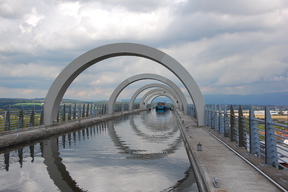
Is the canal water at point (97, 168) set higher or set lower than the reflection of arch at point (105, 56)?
lower

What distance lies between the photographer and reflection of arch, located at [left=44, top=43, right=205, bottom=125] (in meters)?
16.0

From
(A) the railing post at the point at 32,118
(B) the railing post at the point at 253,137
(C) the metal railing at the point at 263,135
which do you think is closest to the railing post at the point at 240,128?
(C) the metal railing at the point at 263,135

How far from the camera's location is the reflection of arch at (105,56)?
16.0 m

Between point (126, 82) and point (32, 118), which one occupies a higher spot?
point (126, 82)

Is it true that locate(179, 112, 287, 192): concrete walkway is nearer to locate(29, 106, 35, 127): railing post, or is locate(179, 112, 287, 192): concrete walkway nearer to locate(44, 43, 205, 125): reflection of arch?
locate(44, 43, 205, 125): reflection of arch

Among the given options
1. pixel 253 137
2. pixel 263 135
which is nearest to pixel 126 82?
pixel 253 137

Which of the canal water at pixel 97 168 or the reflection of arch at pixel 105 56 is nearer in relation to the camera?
the canal water at pixel 97 168

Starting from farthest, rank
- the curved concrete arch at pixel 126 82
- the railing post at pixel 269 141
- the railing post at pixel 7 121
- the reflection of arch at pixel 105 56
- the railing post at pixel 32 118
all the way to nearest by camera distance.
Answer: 1. the curved concrete arch at pixel 126 82
2. the reflection of arch at pixel 105 56
3. the railing post at pixel 32 118
4. the railing post at pixel 7 121
5. the railing post at pixel 269 141

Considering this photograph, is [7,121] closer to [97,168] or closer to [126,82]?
[97,168]

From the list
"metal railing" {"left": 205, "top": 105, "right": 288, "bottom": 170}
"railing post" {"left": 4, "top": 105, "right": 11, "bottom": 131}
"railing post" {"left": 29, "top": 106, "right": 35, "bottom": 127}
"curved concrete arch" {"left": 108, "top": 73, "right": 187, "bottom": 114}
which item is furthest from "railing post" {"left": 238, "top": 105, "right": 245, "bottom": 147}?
"curved concrete arch" {"left": 108, "top": 73, "right": 187, "bottom": 114}

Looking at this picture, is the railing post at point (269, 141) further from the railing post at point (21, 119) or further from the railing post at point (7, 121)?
the railing post at point (21, 119)

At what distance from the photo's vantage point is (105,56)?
1659 cm

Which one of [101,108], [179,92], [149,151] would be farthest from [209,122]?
[179,92]

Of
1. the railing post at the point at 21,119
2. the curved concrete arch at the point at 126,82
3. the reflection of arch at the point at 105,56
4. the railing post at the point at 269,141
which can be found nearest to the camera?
the railing post at the point at 269,141
